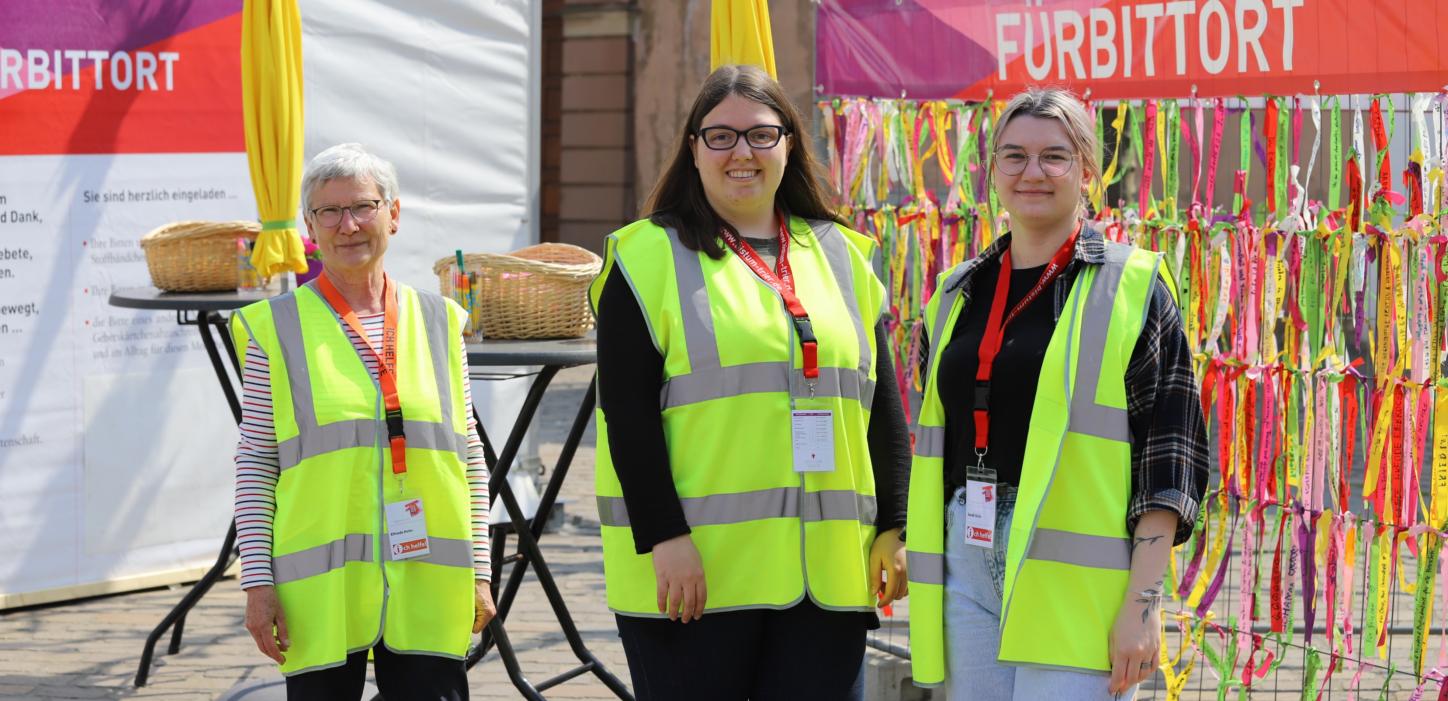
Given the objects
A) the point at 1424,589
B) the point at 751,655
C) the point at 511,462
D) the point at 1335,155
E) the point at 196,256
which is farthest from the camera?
the point at 196,256

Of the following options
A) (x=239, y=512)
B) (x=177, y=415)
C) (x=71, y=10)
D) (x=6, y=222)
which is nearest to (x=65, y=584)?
(x=177, y=415)

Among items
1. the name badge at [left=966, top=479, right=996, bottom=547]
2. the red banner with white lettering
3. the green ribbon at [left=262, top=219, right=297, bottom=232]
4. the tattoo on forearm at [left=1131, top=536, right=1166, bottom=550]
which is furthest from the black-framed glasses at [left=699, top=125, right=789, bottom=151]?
the green ribbon at [left=262, top=219, right=297, bottom=232]

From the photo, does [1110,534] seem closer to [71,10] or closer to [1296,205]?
[1296,205]

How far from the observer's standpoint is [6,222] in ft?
19.0

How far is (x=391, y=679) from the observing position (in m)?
3.08

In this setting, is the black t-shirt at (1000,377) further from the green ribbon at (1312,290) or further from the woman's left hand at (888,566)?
the green ribbon at (1312,290)

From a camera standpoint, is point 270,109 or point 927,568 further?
point 270,109

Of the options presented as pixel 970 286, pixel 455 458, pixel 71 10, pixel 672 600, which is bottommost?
pixel 672 600

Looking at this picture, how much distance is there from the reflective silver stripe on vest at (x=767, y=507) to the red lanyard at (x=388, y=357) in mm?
405

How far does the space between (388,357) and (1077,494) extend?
1.31m

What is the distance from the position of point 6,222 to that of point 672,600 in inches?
155

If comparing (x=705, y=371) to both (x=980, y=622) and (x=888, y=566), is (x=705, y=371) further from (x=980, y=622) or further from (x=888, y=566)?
(x=980, y=622)

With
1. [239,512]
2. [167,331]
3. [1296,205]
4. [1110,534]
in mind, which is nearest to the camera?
[1110,534]

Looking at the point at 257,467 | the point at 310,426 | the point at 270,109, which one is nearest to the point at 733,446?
the point at 310,426
